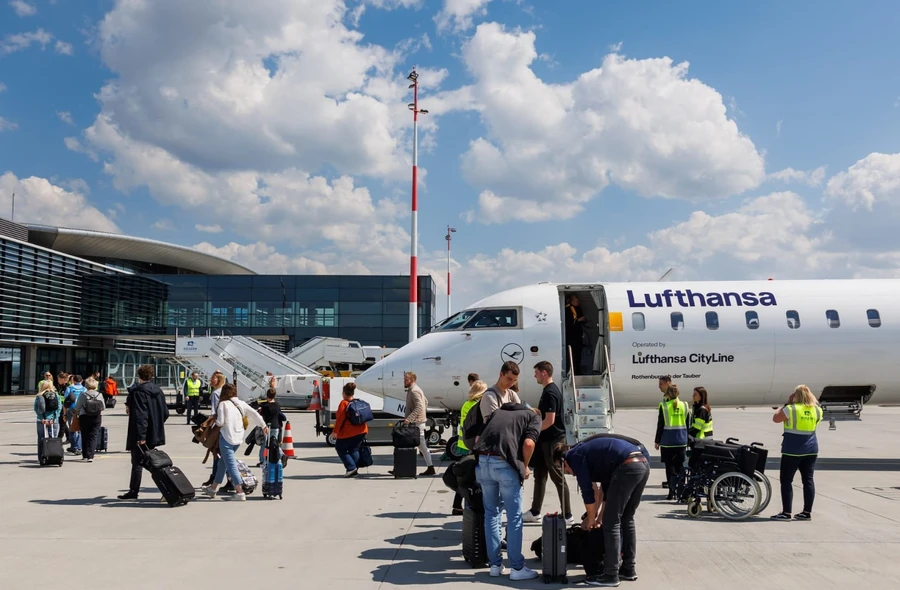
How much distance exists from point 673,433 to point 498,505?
4.67m

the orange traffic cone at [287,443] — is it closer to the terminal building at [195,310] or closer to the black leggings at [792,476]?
the black leggings at [792,476]

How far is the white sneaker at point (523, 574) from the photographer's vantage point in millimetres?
6445

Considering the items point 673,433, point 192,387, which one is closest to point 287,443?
point 673,433

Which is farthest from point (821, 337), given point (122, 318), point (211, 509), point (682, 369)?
point (122, 318)

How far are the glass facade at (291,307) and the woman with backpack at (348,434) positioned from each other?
42886 millimetres

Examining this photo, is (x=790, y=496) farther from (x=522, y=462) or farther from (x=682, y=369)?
(x=682, y=369)

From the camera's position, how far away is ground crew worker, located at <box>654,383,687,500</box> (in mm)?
10398

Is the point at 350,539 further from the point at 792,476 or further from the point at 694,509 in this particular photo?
the point at 792,476

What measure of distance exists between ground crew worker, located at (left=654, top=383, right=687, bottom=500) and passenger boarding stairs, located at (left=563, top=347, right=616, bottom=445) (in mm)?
1978

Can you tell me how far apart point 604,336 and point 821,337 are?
178 inches

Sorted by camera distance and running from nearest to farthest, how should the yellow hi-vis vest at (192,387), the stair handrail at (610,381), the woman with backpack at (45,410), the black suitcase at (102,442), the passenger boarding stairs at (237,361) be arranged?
the stair handrail at (610,381)
the woman with backpack at (45,410)
the black suitcase at (102,442)
the yellow hi-vis vest at (192,387)
the passenger boarding stairs at (237,361)

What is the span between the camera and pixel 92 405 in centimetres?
1390

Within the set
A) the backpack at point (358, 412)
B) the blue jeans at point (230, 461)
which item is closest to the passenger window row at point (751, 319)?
the backpack at point (358, 412)

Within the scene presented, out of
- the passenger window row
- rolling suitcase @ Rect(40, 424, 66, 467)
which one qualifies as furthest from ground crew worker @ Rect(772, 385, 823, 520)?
rolling suitcase @ Rect(40, 424, 66, 467)
